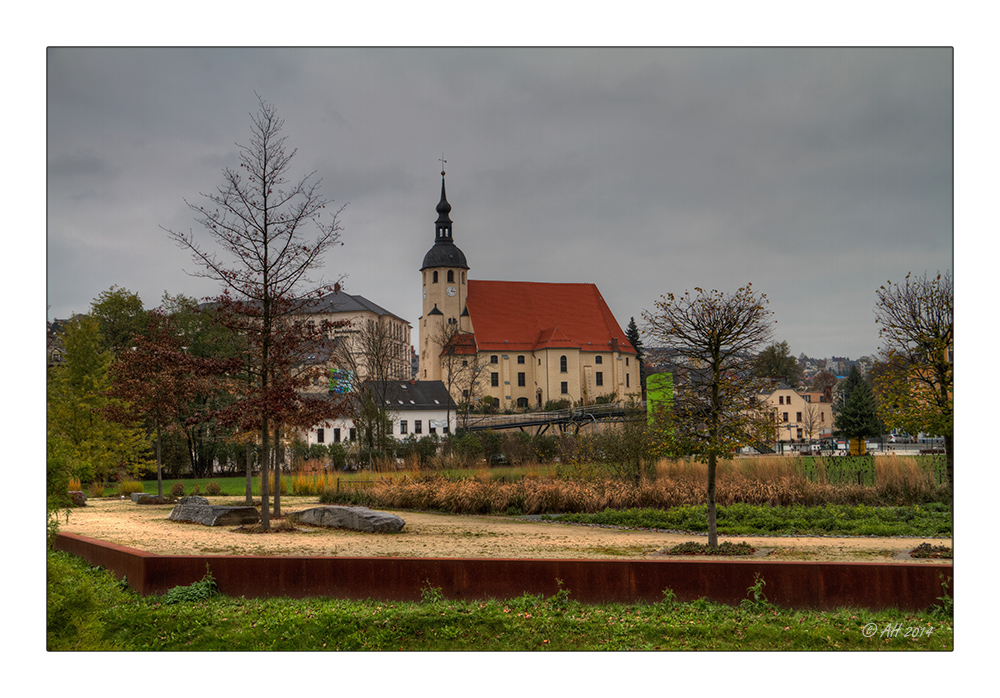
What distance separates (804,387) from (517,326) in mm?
21665

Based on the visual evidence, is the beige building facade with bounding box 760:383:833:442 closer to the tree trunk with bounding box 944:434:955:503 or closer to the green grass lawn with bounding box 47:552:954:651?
the tree trunk with bounding box 944:434:955:503

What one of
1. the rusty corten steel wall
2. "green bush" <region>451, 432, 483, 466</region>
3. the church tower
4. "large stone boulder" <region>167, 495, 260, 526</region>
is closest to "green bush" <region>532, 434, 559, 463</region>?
"green bush" <region>451, 432, 483, 466</region>

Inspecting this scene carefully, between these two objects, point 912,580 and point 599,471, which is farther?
point 599,471

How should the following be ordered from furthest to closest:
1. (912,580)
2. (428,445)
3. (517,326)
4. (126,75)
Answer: (517,326), (428,445), (126,75), (912,580)

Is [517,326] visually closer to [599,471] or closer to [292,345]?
[599,471]

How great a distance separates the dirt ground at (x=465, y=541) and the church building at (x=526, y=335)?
1577 inches

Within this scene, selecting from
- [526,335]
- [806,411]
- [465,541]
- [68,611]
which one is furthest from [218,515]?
[526,335]

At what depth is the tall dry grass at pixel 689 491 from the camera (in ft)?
45.8

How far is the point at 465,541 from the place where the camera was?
35.6 feet

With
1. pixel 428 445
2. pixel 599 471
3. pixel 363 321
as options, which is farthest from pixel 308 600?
pixel 363 321

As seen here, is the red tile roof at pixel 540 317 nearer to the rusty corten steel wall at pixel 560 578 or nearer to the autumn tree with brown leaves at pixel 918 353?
the autumn tree with brown leaves at pixel 918 353

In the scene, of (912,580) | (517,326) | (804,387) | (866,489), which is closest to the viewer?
(912,580)

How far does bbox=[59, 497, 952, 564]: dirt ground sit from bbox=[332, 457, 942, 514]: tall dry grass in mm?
1012

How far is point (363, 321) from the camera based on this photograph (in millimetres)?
28906
